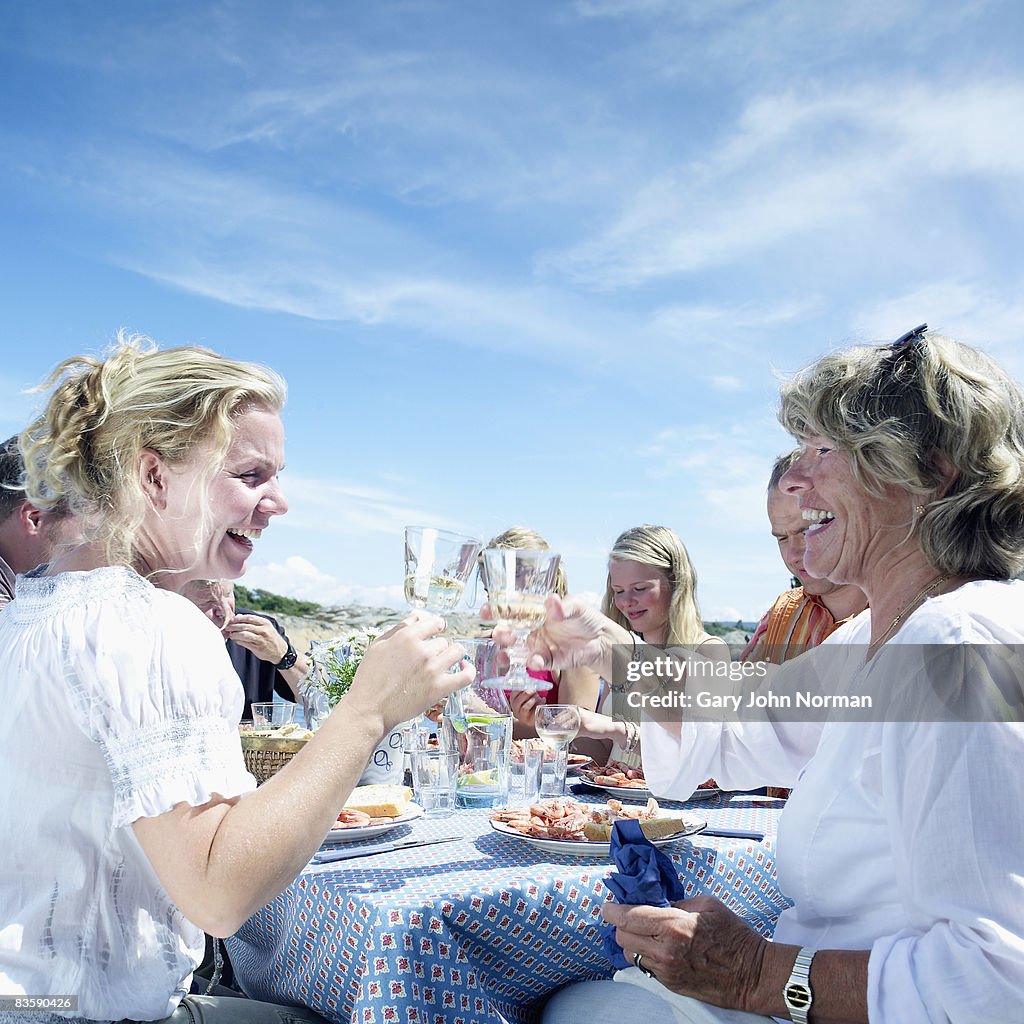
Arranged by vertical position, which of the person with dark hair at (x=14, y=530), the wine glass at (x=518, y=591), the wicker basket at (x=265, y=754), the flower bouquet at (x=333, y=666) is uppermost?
the person with dark hair at (x=14, y=530)

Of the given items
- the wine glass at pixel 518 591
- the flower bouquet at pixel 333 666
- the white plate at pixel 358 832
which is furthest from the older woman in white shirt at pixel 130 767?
the flower bouquet at pixel 333 666

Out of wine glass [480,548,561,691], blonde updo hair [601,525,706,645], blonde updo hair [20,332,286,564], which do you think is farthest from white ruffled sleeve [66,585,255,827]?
blonde updo hair [601,525,706,645]

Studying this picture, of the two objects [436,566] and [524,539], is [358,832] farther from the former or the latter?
[524,539]

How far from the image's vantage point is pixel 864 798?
1745 mm

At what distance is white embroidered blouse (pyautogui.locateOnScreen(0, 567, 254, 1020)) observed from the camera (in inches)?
63.4

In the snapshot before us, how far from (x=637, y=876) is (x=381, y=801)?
888mm

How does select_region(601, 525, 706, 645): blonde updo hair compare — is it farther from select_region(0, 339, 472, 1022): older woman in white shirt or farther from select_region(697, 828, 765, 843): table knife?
select_region(0, 339, 472, 1022): older woman in white shirt

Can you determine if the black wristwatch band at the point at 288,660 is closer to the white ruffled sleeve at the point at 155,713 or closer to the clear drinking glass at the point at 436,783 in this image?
the clear drinking glass at the point at 436,783

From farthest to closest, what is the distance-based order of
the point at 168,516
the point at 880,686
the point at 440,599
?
the point at 440,599 → the point at 168,516 → the point at 880,686

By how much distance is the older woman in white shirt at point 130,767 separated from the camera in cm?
155

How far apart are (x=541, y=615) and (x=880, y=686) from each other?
2.87 feet

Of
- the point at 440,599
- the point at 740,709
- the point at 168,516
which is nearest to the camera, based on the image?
the point at 168,516

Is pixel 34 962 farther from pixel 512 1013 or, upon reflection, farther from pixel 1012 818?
pixel 1012 818

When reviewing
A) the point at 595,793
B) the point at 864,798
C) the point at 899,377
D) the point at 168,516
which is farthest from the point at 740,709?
the point at 168,516
